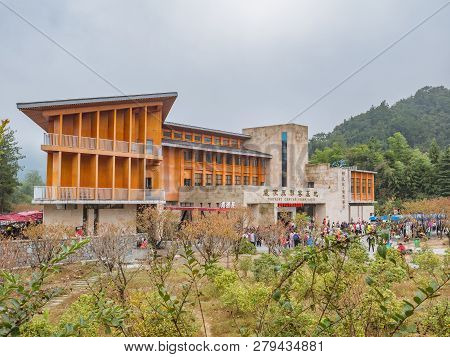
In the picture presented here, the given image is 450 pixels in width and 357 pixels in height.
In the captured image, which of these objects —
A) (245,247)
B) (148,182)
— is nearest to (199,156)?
(148,182)

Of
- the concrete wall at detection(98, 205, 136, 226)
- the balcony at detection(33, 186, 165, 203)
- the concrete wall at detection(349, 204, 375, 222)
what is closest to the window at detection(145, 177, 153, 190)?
the balcony at detection(33, 186, 165, 203)

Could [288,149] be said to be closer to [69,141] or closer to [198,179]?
[198,179]

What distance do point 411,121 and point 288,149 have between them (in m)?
11.3

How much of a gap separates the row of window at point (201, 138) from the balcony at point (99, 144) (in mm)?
7616

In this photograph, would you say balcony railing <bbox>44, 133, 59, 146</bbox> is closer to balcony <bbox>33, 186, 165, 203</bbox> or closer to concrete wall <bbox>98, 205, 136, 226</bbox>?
balcony <bbox>33, 186, 165, 203</bbox>

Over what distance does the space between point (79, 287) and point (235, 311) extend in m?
5.74

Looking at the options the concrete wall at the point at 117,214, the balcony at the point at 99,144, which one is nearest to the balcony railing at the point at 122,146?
the balcony at the point at 99,144

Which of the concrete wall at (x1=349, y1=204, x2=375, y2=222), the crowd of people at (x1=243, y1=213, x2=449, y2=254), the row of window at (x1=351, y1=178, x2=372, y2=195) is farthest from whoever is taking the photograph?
the concrete wall at (x1=349, y1=204, x2=375, y2=222)

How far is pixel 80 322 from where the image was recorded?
8.79 ft

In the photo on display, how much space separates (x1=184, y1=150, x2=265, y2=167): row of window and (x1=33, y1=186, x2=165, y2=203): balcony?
8.11m

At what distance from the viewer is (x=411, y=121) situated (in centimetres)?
2602

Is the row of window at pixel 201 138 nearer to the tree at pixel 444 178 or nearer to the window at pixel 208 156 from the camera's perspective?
the window at pixel 208 156

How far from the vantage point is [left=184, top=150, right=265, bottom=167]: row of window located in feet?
101
